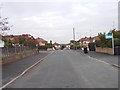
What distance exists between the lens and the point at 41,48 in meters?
90.1

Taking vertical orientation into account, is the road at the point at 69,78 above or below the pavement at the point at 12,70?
above

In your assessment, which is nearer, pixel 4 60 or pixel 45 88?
pixel 45 88

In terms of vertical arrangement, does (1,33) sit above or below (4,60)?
above

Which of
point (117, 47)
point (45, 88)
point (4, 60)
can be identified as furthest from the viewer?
point (117, 47)

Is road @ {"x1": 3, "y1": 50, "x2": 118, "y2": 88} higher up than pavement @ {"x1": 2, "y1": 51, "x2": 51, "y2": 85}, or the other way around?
road @ {"x1": 3, "y1": 50, "x2": 118, "y2": 88}

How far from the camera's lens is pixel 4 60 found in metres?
18.6

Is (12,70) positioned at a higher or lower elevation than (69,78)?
lower

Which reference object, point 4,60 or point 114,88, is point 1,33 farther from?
point 114,88

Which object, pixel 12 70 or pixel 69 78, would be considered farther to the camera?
pixel 12 70

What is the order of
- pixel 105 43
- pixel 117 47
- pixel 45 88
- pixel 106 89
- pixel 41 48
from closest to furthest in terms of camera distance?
pixel 106 89, pixel 45 88, pixel 117 47, pixel 105 43, pixel 41 48

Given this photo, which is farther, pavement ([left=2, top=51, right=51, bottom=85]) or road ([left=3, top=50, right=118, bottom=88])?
pavement ([left=2, top=51, right=51, bottom=85])

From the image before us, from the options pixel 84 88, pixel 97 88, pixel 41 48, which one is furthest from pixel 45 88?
pixel 41 48

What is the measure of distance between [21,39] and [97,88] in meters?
48.2

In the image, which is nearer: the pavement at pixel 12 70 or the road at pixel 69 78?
the road at pixel 69 78
